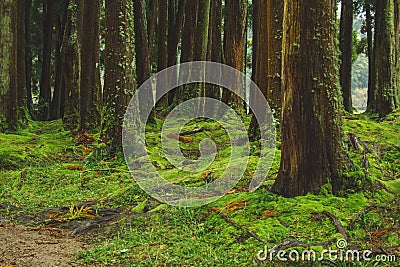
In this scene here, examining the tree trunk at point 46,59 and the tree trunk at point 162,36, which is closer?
the tree trunk at point 162,36

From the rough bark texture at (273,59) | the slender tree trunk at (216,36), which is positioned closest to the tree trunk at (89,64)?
the slender tree trunk at (216,36)

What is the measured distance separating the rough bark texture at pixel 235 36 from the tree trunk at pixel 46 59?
11.4 m

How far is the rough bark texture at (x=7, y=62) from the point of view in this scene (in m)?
12.9

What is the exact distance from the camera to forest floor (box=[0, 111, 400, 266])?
5059 millimetres

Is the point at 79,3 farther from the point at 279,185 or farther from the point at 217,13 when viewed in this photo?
the point at 279,185

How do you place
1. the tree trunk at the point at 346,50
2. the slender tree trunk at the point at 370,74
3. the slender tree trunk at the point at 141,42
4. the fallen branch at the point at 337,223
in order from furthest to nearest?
the tree trunk at the point at 346,50 < the slender tree trunk at the point at 370,74 < the slender tree trunk at the point at 141,42 < the fallen branch at the point at 337,223

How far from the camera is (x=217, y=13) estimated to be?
16141 mm

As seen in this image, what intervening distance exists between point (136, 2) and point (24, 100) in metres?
4.62

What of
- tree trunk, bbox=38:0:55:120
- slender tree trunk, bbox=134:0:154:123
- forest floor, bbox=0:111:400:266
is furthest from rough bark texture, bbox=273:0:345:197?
tree trunk, bbox=38:0:55:120

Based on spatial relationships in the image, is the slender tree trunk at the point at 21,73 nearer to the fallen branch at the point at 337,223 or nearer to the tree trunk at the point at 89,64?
the tree trunk at the point at 89,64

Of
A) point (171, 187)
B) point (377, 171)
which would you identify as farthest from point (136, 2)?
point (377, 171)

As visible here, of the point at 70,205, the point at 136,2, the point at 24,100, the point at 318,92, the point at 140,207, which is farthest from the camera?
the point at 24,100

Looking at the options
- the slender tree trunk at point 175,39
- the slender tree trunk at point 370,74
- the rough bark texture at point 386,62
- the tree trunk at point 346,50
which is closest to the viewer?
the rough bark texture at point 386,62

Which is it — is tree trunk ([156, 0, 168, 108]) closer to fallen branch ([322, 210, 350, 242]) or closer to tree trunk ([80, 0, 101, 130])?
tree trunk ([80, 0, 101, 130])
